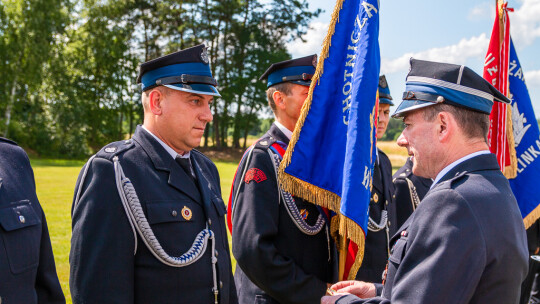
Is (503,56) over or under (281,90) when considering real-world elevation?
over

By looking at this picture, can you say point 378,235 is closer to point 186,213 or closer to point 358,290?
point 358,290

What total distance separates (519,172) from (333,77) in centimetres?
303

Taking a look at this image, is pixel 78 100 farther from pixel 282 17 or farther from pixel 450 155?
pixel 450 155

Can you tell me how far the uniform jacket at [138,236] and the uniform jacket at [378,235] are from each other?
1.28m

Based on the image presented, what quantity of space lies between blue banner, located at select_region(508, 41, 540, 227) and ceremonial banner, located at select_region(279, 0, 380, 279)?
2816 mm

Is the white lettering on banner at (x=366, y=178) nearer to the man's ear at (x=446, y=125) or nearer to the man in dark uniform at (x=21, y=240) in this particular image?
the man's ear at (x=446, y=125)

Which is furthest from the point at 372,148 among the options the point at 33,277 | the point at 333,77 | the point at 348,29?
the point at 33,277

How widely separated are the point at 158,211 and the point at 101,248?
1.24ft

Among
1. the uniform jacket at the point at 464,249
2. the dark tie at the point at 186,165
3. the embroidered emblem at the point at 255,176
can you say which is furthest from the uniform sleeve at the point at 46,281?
the uniform jacket at the point at 464,249

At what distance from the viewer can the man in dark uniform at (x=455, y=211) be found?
1968mm

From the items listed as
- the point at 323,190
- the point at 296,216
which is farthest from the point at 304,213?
the point at 323,190

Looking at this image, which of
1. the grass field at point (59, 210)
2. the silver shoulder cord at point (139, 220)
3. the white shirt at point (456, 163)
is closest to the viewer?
the white shirt at point (456, 163)

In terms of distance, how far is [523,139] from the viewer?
5.39 metres

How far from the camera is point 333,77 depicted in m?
3.47
